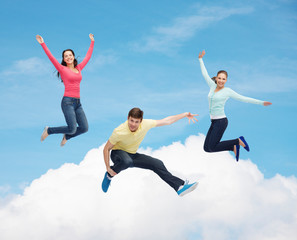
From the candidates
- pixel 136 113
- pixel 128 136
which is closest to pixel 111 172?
pixel 128 136

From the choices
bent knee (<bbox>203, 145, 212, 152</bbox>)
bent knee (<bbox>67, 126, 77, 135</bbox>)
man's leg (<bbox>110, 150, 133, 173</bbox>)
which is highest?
bent knee (<bbox>67, 126, 77, 135</bbox>)

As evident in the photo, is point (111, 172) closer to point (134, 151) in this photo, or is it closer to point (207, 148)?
point (134, 151)

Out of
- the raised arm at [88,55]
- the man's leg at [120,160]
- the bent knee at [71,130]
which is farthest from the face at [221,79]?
the bent knee at [71,130]

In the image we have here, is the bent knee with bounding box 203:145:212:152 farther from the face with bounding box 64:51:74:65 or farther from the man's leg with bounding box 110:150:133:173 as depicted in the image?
the face with bounding box 64:51:74:65

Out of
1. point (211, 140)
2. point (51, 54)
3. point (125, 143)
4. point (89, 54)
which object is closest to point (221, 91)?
point (211, 140)

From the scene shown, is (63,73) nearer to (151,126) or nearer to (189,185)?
(151,126)

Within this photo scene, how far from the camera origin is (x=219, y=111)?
10.8m

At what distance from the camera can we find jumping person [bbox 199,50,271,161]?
10.6 meters

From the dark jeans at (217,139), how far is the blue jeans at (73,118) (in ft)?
10.5

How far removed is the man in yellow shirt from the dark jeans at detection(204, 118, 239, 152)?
1.09m

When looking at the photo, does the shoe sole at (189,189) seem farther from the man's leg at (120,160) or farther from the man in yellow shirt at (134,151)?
the man's leg at (120,160)

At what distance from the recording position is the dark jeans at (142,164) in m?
9.71

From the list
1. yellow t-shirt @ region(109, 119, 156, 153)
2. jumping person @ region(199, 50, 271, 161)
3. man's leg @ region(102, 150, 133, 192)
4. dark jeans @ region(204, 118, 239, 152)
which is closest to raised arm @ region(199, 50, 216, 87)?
jumping person @ region(199, 50, 271, 161)

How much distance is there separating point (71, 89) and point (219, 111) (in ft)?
12.5
